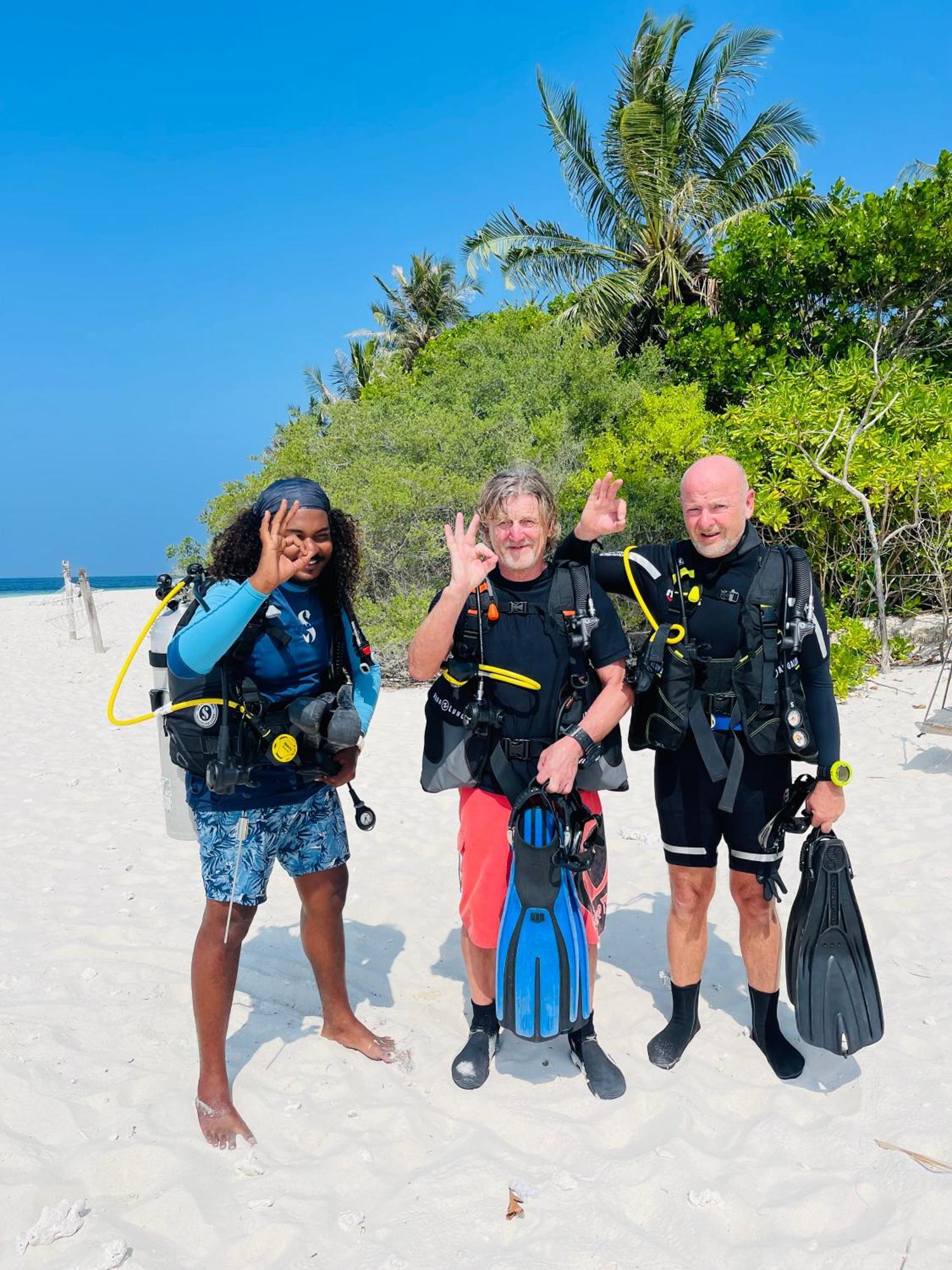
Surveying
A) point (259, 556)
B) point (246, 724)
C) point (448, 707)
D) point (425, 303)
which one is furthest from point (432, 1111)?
point (425, 303)

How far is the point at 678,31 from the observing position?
15.9m

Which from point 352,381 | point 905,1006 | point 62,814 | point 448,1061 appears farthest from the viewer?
point 352,381

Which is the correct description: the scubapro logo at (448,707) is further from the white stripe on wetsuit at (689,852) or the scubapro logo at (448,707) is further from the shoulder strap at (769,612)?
the shoulder strap at (769,612)

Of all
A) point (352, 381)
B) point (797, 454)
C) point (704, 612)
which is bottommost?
point (704, 612)

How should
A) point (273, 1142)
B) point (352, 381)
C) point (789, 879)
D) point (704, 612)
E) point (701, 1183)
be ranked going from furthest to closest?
1. point (352, 381)
2. point (789, 879)
3. point (704, 612)
4. point (273, 1142)
5. point (701, 1183)

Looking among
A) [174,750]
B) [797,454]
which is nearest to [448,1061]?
[174,750]

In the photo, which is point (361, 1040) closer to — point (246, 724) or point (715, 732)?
point (246, 724)

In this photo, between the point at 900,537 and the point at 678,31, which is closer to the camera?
the point at 900,537

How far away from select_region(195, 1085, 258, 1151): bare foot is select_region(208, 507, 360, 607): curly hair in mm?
1633

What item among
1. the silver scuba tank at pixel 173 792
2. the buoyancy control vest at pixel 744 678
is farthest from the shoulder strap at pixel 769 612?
the silver scuba tank at pixel 173 792

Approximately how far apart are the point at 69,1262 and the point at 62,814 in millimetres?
4548

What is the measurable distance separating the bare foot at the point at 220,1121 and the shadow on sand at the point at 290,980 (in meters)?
0.30

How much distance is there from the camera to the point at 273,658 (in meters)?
2.53

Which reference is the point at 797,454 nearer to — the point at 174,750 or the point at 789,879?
the point at 789,879
